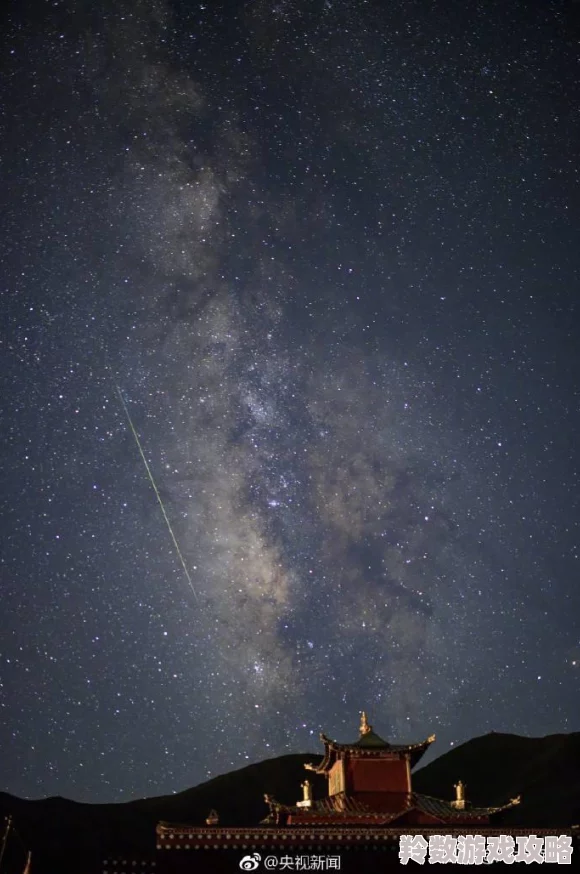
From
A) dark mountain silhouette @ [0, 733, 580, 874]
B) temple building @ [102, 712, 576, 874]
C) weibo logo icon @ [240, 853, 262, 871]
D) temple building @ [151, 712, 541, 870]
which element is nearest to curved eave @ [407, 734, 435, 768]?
temple building @ [151, 712, 541, 870]

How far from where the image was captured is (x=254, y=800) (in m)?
93.2

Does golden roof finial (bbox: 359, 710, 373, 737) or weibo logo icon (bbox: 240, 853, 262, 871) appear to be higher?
golden roof finial (bbox: 359, 710, 373, 737)

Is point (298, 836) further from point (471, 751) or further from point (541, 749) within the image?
point (471, 751)

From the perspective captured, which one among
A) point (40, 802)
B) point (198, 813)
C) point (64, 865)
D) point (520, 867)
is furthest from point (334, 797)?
point (198, 813)

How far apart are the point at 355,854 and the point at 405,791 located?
4158mm

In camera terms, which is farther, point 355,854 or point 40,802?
point 40,802

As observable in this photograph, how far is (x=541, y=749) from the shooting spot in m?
93.1

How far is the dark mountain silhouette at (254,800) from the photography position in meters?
72.4

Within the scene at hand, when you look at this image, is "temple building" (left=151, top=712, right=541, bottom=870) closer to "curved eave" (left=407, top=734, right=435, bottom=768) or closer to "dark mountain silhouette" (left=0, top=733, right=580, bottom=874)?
"curved eave" (left=407, top=734, right=435, bottom=768)

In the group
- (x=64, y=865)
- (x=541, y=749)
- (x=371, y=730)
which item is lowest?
(x=64, y=865)

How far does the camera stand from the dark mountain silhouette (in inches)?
2852

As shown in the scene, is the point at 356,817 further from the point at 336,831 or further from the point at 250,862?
the point at 250,862

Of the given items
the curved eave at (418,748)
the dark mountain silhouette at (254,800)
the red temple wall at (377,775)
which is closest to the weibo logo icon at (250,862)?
the red temple wall at (377,775)

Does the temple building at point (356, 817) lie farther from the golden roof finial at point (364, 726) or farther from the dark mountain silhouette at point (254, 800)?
the dark mountain silhouette at point (254, 800)
